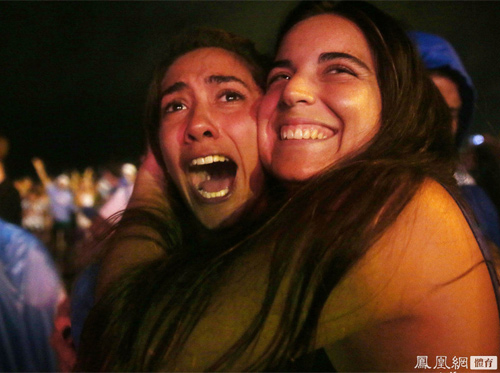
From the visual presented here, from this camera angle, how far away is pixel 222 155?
4.63 ft

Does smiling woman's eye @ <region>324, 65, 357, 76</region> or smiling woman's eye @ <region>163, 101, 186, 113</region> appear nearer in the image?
smiling woman's eye @ <region>324, 65, 357, 76</region>

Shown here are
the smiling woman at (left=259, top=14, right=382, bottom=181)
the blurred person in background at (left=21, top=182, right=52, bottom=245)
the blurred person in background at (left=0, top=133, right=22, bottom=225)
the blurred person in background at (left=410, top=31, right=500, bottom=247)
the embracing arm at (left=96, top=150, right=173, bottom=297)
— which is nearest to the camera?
the smiling woman at (left=259, top=14, right=382, bottom=181)

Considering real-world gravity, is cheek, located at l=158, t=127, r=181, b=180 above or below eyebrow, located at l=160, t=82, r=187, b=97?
below

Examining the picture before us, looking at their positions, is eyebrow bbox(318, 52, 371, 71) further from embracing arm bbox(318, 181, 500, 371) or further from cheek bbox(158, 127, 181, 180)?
cheek bbox(158, 127, 181, 180)

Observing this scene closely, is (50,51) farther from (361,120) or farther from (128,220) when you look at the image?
(361,120)

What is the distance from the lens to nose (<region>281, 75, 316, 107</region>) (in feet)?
3.53

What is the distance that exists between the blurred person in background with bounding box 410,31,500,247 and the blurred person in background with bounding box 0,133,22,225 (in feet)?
6.59

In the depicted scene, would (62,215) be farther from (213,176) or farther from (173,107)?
(173,107)

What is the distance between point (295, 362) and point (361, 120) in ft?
2.24

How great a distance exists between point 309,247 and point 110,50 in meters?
1.62

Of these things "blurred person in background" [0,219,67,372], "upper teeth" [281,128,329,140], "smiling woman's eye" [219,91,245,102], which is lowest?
"blurred person in background" [0,219,67,372]

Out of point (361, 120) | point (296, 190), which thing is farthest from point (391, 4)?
point (296, 190)

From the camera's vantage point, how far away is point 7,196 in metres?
1.73

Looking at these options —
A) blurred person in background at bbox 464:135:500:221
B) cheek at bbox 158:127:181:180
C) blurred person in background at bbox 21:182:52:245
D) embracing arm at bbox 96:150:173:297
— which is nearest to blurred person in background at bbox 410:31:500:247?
blurred person in background at bbox 464:135:500:221
